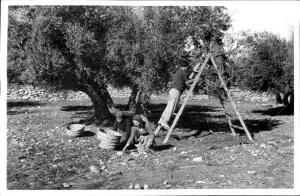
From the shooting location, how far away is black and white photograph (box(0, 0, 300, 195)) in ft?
26.4

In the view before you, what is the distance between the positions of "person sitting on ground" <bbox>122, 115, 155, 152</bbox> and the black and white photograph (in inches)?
1.3

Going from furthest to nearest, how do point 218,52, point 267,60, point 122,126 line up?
1. point 267,60
2. point 218,52
3. point 122,126

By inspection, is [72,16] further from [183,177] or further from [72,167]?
[183,177]

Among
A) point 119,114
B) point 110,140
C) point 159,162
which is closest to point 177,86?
point 119,114

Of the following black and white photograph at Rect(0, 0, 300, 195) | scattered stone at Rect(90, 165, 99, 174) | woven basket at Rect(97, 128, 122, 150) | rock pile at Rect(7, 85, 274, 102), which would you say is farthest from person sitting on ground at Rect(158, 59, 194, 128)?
rock pile at Rect(7, 85, 274, 102)

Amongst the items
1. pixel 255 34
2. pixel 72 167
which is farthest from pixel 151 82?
pixel 255 34

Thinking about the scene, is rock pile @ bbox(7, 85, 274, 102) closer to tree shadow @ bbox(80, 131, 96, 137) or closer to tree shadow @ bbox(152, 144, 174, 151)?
tree shadow @ bbox(80, 131, 96, 137)

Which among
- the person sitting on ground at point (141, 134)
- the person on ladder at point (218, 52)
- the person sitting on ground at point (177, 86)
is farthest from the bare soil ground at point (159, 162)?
the person on ladder at point (218, 52)

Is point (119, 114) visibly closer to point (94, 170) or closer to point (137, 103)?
point (94, 170)

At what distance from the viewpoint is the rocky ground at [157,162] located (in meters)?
7.80

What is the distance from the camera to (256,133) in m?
13.0

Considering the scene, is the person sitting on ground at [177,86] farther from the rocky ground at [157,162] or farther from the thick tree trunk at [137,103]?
the thick tree trunk at [137,103]

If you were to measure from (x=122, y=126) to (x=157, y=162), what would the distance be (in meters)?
2.29

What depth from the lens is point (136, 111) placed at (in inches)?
578
